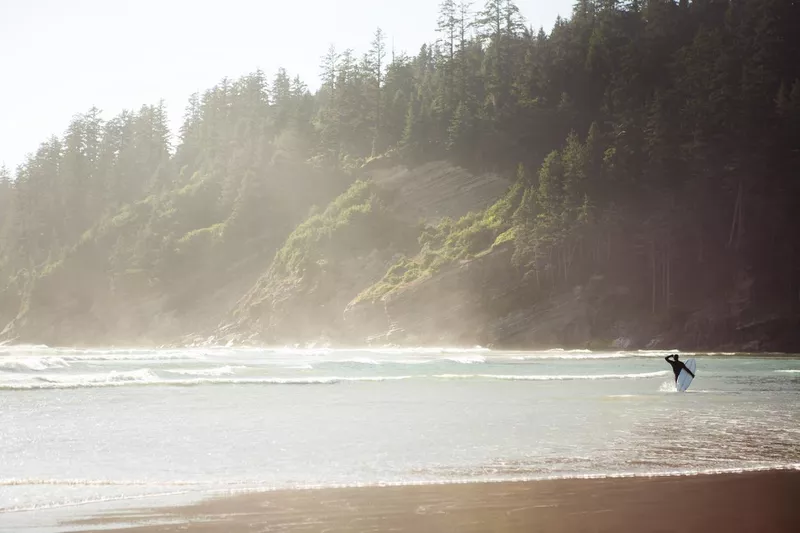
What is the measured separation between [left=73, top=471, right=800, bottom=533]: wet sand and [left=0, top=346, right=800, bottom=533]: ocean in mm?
667

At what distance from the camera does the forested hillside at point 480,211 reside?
69.9 m

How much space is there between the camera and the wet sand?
9.17 metres

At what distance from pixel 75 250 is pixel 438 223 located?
59.0 meters

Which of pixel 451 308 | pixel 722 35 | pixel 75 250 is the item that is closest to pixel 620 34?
pixel 722 35

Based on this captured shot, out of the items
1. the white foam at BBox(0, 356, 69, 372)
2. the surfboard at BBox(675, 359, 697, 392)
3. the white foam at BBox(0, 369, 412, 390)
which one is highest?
the white foam at BBox(0, 356, 69, 372)

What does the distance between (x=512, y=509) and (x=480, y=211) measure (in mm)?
78191

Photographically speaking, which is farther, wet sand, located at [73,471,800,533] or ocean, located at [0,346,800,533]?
ocean, located at [0,346,800,533]

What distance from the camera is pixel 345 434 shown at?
1709 cm

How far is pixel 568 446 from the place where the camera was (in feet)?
50.2

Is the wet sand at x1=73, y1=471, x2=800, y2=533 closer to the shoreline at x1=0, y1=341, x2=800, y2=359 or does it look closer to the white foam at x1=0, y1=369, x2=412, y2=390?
the white foam at x1=0, y1=369, x2=412, y2=390

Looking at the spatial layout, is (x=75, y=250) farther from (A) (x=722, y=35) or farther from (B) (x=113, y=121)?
(A) (x=722, y=35)

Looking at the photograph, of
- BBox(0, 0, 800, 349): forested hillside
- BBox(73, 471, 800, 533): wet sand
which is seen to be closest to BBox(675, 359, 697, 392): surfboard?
BBox(73, 471, 800, 533): wet sand

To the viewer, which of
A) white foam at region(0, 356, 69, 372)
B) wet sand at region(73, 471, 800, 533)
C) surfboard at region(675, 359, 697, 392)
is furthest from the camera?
white foam at region(0, 356, 69, 372)

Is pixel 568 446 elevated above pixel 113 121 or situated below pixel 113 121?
below
